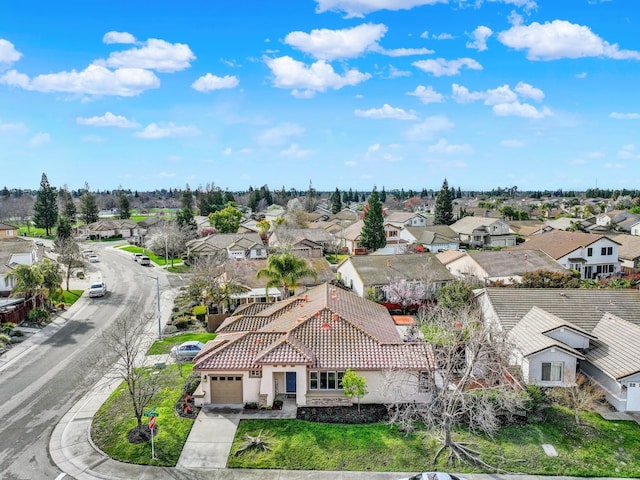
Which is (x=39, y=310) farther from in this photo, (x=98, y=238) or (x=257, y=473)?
(x=98, y=238)

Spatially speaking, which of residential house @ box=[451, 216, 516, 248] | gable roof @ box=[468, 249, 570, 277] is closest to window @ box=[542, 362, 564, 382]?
gable roof @ box=[468, 249, 570, 277]

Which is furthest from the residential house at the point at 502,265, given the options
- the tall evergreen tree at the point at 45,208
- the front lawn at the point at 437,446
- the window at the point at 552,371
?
the tall evergreen tree at the point at 45,208

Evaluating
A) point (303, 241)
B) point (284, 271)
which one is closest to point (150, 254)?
point (303, 241)

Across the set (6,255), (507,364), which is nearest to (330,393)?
(507,364)

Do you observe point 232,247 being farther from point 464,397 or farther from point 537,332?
point 464,397

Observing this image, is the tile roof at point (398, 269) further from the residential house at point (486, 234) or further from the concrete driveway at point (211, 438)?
the residential house at point (486, 234)
